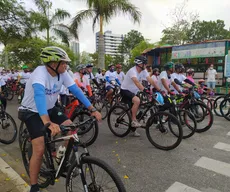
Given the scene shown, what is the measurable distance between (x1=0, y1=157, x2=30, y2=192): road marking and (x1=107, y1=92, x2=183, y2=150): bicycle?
2.67 m

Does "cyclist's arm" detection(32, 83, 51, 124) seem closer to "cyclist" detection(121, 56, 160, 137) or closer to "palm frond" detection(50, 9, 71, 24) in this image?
"cyclist" detection(121, 56, 160, 137)

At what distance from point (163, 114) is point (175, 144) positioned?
67 centimetres

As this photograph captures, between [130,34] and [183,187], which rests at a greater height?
[130,34]

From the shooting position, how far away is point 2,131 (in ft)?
16.9

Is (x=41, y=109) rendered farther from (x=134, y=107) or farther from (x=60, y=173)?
(x=134, y=107)

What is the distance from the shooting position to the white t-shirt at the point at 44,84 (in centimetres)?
251

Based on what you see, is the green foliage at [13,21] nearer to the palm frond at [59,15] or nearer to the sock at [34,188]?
the palm frond at [59,15]

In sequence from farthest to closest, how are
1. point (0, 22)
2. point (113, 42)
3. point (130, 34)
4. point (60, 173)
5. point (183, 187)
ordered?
point (113, 42)
point (130, 34)
point (0, 22)
point (183, 187)
point (60, 173)

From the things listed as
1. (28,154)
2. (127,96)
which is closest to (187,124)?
(127,96)

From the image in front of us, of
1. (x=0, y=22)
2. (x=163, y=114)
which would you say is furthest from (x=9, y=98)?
(x=163, y=114)

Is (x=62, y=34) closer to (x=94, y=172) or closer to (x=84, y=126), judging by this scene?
(x=84, y=126)

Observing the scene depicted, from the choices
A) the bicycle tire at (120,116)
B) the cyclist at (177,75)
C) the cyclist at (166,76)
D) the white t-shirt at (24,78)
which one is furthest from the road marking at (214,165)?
the white t-shirt at (24,78)

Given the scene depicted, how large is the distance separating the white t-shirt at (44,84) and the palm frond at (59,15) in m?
17.3

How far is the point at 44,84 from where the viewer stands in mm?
2479
